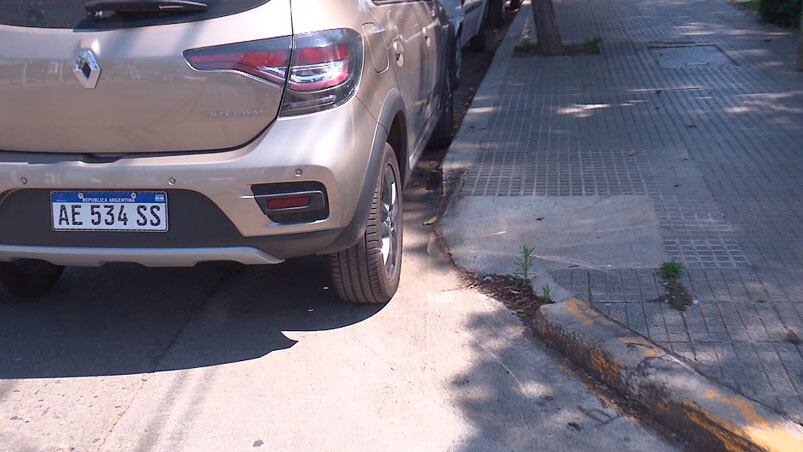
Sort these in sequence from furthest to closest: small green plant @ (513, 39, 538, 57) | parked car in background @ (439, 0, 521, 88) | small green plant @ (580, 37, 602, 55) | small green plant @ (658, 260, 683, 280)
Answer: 1. small green plant @ (513, 39, 538, 57)
2. small green plant @ (580, 37, 602, 55)
3. parked car in background @ (439, 0, 521, 88)
4. small green plant @ (658, 260, 683, 280)

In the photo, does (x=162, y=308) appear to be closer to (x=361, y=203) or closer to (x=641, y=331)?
(x=361, y=203)

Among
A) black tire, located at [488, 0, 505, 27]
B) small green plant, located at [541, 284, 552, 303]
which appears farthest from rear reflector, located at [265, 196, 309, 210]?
black tire, located at [488, 0, 505, 27]

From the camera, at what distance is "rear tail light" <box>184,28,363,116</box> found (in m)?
3.69

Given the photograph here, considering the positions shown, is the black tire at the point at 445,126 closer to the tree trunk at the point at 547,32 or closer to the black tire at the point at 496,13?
the tree trunk at the point at 547,32

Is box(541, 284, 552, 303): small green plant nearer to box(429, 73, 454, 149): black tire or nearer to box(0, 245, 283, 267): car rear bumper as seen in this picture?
box(0, 245, 283, 267): car rear bumper

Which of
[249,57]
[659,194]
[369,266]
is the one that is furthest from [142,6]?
[659,194]

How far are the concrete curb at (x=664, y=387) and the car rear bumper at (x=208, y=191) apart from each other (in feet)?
3.67

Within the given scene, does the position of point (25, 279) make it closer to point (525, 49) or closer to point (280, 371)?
point (280, 371)

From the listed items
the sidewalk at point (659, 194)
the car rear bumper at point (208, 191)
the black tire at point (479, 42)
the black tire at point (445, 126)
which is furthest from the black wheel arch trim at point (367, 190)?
the black tire at point (479, 42)

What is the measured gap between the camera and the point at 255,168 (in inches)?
147

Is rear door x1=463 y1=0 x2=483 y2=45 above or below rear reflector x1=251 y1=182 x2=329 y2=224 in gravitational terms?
below

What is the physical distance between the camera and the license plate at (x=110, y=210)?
3.83 metres

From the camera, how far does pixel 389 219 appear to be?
4668 mm

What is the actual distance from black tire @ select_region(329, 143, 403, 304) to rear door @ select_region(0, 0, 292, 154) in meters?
0.77
